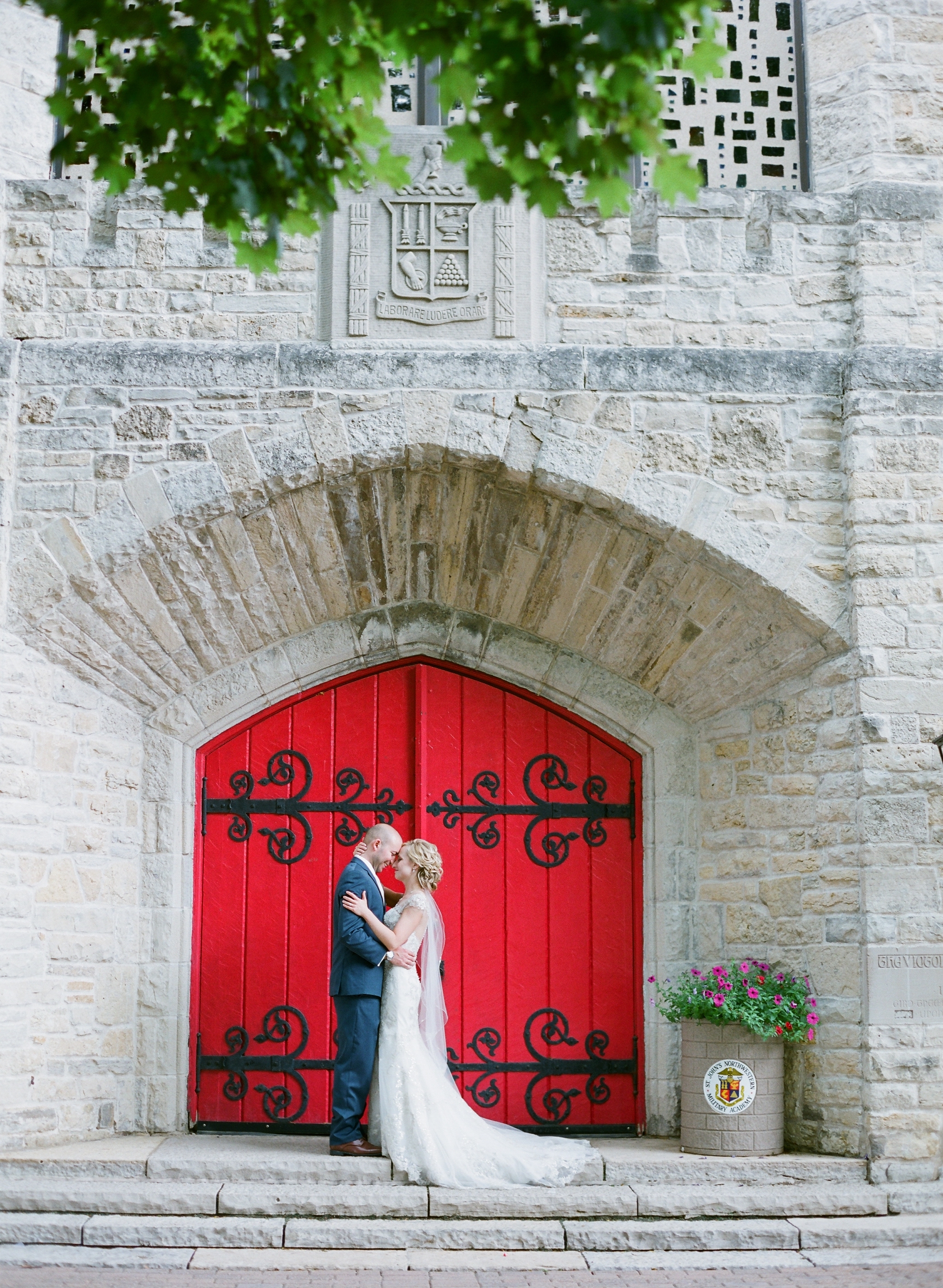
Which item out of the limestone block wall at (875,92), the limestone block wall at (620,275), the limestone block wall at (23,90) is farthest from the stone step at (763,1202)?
the limestone block wall at (23,90)

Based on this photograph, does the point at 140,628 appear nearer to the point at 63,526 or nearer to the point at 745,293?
the point at 63,526

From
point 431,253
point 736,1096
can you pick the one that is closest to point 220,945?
point 736,1096

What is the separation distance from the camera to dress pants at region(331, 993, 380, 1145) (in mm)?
5379

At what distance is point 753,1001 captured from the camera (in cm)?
538

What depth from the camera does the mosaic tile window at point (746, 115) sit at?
619 centimetres

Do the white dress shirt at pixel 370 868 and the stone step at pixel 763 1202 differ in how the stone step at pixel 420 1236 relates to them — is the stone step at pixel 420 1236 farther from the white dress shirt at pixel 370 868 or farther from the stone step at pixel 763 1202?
the white dress shirt at pixel 370 868

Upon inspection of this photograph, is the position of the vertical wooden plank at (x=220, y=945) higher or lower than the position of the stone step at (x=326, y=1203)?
higher

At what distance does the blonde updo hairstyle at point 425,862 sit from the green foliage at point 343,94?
2896 millimetres

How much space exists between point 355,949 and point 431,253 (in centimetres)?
284

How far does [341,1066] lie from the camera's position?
5410 millimetres

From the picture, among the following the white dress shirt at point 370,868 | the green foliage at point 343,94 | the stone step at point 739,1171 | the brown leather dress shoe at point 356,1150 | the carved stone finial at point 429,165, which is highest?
the carved stone finial at point 429,165

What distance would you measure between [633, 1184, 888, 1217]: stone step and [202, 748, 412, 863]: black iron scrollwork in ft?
6.64

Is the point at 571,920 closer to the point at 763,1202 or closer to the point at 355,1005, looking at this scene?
the point at 355,1005

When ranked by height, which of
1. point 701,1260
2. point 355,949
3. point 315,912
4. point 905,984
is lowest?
point 701,1260
